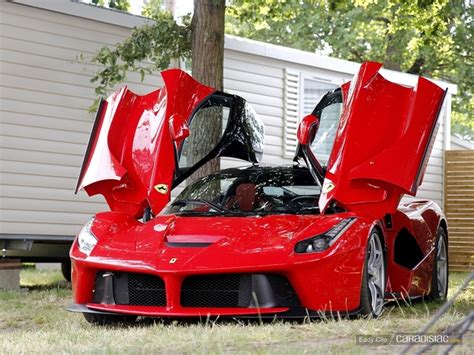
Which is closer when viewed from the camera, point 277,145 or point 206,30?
point 206,30

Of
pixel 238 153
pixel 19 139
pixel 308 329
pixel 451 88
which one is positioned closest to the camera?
pixel 308 329

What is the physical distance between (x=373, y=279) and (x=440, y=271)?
Result: 2.32m

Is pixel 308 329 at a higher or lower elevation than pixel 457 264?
higher

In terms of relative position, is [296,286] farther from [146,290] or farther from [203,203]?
[203,203]

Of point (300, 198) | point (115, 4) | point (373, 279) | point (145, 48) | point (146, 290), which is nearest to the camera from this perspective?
point (146, 290)

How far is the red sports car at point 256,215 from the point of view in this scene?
6.58m

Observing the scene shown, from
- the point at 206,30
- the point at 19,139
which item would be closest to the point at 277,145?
the point at 206,30

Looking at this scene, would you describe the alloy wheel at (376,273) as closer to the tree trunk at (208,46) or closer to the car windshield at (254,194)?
the car windshield at (254,194)

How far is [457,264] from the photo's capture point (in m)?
Result: 16.8

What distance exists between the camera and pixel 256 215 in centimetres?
746

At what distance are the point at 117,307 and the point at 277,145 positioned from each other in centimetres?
794

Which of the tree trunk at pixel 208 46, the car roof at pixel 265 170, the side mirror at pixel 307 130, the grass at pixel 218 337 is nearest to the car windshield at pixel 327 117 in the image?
the side mirror at pixel 307 130

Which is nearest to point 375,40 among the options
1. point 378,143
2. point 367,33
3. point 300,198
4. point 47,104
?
point 367,33

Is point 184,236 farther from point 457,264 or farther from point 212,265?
point 457,264
